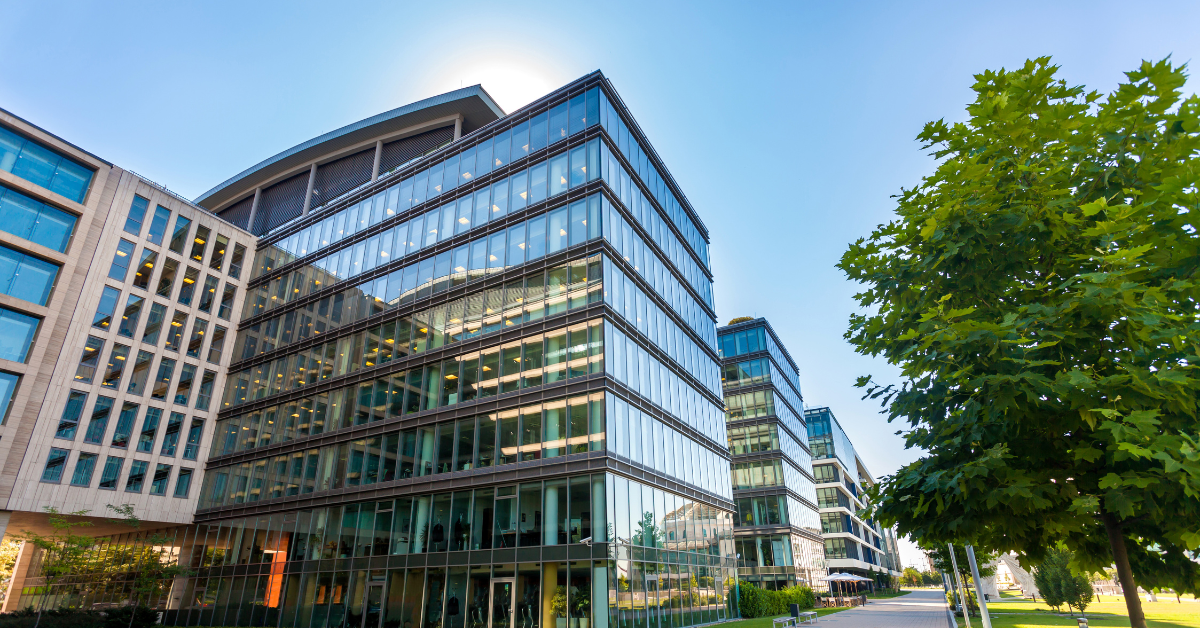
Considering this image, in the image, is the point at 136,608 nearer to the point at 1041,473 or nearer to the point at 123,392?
the point at 123,392

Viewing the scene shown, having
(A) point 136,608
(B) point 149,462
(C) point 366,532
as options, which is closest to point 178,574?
(A) point 136,608

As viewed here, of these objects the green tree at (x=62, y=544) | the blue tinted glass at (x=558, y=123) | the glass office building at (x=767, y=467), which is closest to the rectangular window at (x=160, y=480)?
the green tree at (x=62, y=544)

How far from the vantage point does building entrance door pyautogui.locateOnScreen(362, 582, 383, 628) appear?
29922 mm

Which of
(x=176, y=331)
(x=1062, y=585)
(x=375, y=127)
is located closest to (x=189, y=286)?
(x=176, y=331)

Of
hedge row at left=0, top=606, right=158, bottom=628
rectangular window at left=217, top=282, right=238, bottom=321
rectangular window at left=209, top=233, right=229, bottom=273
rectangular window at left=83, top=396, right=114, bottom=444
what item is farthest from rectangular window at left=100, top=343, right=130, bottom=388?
hedge row at left=0, top=606, right=158, bottom=628

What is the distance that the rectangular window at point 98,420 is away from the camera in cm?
3841

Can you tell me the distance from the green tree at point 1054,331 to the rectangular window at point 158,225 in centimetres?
5102

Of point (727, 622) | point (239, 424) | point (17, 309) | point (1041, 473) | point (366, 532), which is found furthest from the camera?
point (239, 424)

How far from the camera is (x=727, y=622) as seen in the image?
34.7 meters

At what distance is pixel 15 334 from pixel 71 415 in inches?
227

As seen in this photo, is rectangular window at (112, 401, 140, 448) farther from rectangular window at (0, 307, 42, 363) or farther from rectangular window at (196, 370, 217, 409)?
rectangular window at (0, 307, 42, 363)

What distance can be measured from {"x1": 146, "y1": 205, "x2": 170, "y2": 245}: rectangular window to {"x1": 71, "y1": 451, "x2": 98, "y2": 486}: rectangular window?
1567cm

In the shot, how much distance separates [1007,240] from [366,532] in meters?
32.9

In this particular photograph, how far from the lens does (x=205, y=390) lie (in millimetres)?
45531
